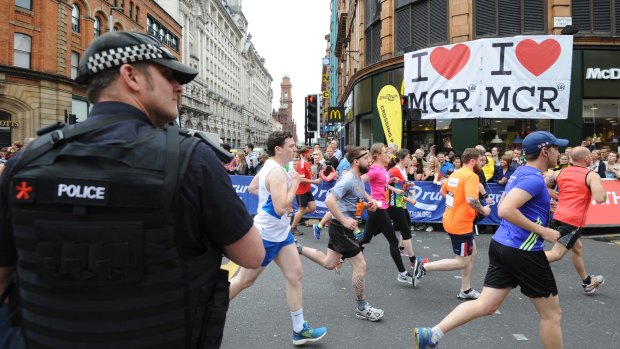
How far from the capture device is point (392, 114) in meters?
12.6

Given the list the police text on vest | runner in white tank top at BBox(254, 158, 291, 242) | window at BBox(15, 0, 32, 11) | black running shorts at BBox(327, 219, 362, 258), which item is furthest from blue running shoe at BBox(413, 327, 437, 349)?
window at BBox(15, 0, 32, 11)

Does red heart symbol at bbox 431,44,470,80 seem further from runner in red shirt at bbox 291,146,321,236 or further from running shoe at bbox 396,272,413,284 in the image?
running shoe at bbox 396,272,413,284

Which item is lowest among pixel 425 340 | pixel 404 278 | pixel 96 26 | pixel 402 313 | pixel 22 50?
pixel 402 313

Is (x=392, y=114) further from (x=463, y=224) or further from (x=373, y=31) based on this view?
(x=373, y=31)

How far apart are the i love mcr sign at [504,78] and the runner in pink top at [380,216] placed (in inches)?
348

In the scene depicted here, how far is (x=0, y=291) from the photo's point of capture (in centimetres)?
163

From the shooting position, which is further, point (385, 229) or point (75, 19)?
point (75, 19)

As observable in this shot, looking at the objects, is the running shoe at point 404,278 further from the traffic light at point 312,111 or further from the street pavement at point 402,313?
the traffic light at point 312,111

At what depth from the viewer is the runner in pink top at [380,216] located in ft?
19.9

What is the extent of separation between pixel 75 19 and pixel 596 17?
36.5 metres

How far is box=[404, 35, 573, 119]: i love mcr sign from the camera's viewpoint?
43.8 ft

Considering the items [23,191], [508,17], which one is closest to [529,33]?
[508,17]

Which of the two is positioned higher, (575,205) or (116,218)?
(116,218)

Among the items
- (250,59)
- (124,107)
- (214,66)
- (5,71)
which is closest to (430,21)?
(124,107)
